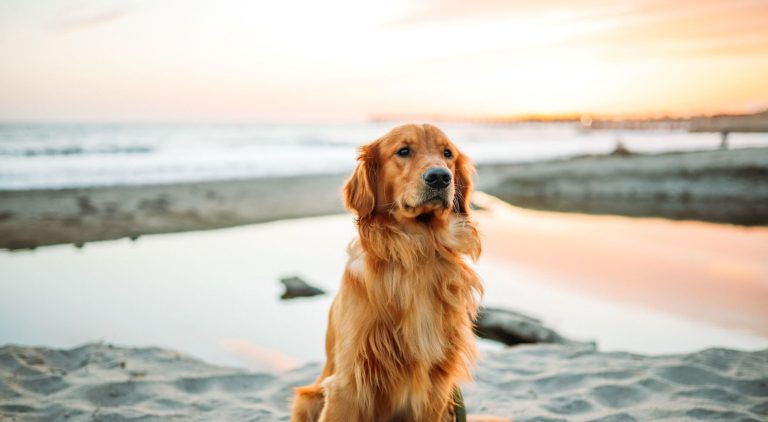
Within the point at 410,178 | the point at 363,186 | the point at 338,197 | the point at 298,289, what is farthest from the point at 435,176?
the point at 338,197

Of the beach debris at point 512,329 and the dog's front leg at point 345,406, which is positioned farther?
the beach debris at point 512,329

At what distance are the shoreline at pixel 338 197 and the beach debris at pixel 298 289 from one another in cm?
441

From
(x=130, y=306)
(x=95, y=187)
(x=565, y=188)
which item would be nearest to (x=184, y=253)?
(x=130, y=306)

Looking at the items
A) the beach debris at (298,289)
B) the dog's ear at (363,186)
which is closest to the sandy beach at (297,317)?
the beach debris at (298,289)

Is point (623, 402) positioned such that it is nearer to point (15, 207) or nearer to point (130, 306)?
point (130, 306)

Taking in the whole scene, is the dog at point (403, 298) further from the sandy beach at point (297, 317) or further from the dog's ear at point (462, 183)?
the sandy beach at point (297, 317)

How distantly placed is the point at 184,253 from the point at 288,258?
1.65 m

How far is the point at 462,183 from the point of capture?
10.5 feet

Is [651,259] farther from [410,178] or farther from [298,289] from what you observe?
[410,178]

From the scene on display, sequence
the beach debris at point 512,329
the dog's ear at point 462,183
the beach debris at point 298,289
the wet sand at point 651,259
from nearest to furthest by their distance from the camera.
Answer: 1. the dog's ear at point 462,183
2. the beach debris at point 512,329
3. the wet sand at point 651,259
4. the beach debris at point 298,289

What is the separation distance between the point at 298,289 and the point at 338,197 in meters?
7.83

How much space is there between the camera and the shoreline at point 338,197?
1009cm

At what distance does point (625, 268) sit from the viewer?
7.25m

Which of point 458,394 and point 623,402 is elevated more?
point 458,394
